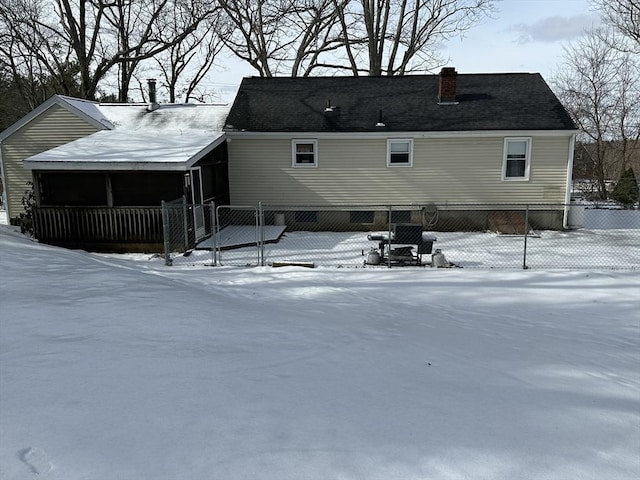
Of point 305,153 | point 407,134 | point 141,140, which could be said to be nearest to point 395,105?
point 407,134

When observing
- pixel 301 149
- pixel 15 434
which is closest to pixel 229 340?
pixel 15 434

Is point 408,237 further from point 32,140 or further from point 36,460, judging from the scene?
point 32,140

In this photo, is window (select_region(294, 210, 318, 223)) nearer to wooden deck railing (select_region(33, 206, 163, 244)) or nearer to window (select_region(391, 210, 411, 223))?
window (select_region(391, 210, 411, 223))

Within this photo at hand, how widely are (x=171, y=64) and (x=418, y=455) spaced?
37.1 meters

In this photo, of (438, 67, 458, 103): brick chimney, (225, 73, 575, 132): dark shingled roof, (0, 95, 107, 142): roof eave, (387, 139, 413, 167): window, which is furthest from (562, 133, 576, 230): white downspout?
(0, 95, 107, 142): roof eave

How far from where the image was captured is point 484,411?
12.7 feet

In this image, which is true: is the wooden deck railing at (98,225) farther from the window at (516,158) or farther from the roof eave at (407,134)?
the window at (516,158)

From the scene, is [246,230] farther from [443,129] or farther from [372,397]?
[372,397]

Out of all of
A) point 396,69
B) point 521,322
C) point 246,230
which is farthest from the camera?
point 396,69

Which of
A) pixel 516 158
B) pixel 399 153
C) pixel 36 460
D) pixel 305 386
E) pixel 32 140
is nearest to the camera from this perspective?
pixel 36 460

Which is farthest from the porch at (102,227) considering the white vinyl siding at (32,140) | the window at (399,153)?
the window at (399,153)

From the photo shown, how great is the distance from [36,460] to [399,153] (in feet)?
49.4

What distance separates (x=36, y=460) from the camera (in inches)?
112

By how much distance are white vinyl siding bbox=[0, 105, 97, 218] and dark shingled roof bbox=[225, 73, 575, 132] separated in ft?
19.3
